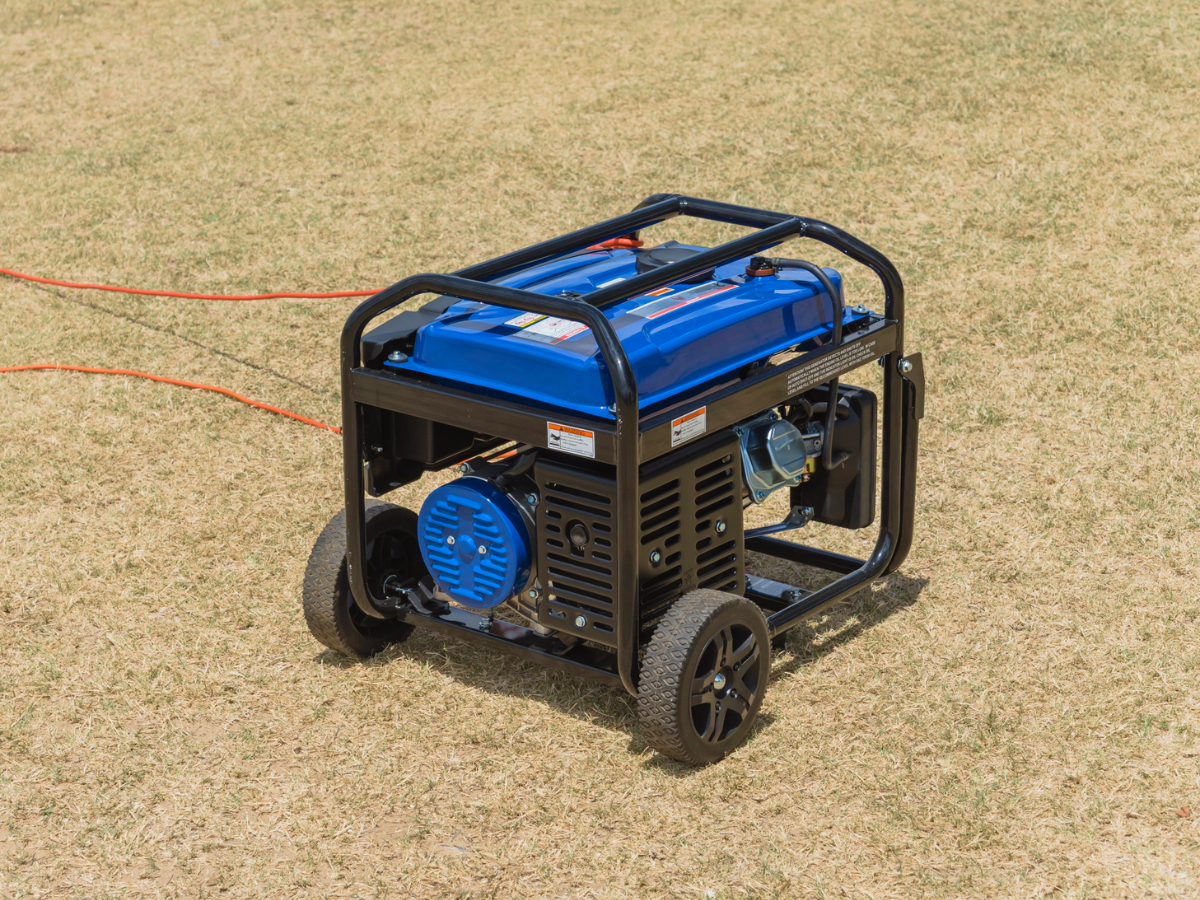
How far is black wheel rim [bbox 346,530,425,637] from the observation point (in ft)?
13.6

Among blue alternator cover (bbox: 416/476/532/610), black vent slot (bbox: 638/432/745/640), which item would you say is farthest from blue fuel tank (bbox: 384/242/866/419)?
blue alternator cover (bbox: 416/476/532/610)

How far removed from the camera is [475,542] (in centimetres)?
378

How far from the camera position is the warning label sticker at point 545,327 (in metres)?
3.59

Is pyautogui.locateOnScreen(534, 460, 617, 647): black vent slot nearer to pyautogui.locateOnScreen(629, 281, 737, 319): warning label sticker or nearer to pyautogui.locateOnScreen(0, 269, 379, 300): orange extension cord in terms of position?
pyautogui.locateOnScreen(629, 281, 737, 319): warning label sticker

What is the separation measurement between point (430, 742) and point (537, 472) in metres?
0.82

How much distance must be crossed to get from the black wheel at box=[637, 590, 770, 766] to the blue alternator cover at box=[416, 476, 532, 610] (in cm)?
44

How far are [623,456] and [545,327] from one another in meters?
0.52

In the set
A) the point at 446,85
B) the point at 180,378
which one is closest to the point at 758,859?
the point at 180,378

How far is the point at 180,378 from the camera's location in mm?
6312

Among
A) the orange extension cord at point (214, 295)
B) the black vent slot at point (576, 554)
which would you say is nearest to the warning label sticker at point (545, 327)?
the black vent slot at point (576, 554)

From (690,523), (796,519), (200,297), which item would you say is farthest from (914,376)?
(200,297)

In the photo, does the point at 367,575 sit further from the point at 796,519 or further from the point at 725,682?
the point at 796,519

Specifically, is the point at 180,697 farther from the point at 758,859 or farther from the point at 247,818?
the point at 758,859

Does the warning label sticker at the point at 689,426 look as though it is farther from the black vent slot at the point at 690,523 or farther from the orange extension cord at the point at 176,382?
the orange extension cord at the point at 176,382
